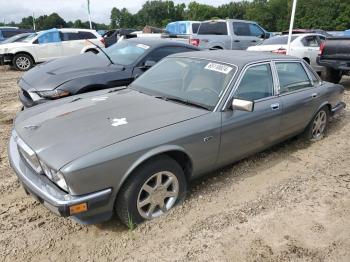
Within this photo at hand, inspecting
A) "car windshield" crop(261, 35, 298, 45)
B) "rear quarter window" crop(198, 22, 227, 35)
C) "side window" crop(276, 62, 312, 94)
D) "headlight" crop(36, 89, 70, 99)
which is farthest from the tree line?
"side window" crop(276, 62, 312, 94)

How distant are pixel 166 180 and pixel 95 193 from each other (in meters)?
0.81

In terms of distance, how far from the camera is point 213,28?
13.4 meters

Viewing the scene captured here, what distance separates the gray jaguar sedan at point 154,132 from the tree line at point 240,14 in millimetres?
51743

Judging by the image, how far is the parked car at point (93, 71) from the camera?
5340mm

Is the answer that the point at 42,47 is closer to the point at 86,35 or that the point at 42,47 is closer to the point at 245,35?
the point at 86,35

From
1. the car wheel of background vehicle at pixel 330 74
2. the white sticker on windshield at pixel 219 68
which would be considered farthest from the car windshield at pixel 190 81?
the car wheel of background vehicle at pixel 330 74

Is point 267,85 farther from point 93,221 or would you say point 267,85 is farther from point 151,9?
point 151,9

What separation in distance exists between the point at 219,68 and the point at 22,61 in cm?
1203

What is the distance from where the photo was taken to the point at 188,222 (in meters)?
3.31

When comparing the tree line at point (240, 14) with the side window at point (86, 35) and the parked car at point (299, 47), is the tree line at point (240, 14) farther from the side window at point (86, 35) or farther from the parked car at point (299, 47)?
the parked car at point (299, 47)

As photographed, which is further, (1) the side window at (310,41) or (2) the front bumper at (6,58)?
(2) the front bumper at (6,58)

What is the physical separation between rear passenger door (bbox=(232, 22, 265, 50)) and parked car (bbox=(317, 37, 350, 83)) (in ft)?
12.9

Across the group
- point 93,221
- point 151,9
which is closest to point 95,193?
point 93,221

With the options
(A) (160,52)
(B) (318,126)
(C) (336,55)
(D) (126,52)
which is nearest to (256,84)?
(B) (318,126)
